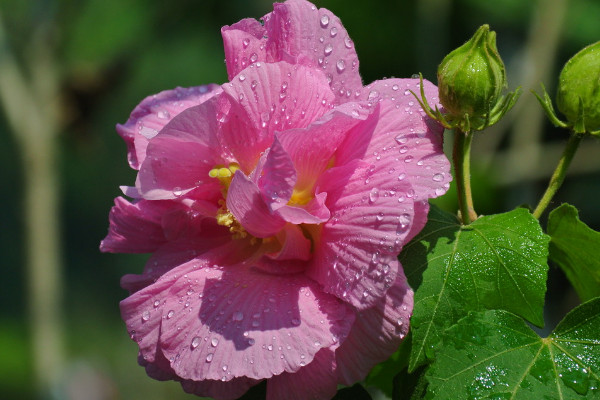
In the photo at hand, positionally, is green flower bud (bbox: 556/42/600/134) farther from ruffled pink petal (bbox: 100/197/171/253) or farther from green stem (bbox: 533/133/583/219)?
ruffled pink petal (bbox: 100/197/171/253)

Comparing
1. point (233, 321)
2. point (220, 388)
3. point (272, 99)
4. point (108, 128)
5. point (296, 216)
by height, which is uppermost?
point (272, 99)

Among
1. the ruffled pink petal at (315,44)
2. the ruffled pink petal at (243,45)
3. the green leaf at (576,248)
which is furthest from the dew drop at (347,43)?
the green leaf at (576,248)

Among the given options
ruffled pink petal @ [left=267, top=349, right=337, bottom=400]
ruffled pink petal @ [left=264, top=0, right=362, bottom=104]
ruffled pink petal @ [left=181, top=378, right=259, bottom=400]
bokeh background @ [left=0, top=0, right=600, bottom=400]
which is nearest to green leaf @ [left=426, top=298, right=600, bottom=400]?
ruffled pink petal @ [left=267, top=349, right=337, bottom=400]

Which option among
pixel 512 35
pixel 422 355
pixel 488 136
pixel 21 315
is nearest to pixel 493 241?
pixel 422 355

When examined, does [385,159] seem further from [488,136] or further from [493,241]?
[488,136]

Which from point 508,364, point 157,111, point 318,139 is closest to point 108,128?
point 157,111

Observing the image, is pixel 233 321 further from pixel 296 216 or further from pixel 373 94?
pixel 373 94

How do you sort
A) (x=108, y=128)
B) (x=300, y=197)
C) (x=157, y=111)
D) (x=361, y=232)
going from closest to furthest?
(x=361, y=232)
(x=300, y=197)
(x=157, y=111)
(x=108, y=128)
